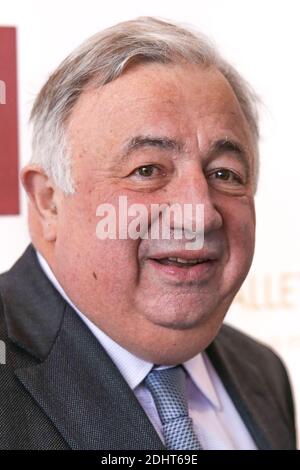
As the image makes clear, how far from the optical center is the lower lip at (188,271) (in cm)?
94

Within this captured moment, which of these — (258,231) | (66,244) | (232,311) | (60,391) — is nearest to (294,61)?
(258,231)

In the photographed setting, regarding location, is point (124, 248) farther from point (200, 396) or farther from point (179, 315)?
point (200, 396)

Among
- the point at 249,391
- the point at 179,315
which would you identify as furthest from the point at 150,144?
the point at 249,391

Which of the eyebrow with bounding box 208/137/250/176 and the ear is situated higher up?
the eyebrow with bounding box 208/137/250/176

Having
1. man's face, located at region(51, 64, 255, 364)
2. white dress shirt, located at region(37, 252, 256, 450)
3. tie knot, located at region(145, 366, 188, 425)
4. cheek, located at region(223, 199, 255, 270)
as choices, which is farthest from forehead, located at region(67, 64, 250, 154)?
tie knot, located at region(145, 366, 188, 425)

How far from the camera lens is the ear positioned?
99 cm

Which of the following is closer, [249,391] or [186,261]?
[186,261]

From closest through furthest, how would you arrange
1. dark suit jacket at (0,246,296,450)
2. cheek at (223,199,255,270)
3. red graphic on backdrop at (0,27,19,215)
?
1. dark suit jacket at (0,246,296,450)
2. cheek at (223,199,255,270)
3. red graphic on backdrop at (0,27,19,215)

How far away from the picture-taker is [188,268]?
0.96 meters

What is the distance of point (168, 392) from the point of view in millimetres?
1004

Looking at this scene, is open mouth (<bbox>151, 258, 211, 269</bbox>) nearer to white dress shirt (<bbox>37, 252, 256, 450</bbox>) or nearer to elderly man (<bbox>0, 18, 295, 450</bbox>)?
elderly man (<bbox>0, 18, 295, 450</bbox>)

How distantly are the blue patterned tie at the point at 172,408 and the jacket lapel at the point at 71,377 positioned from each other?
0.14ft

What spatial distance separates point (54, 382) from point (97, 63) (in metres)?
0.43

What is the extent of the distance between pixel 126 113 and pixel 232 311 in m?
0.69
